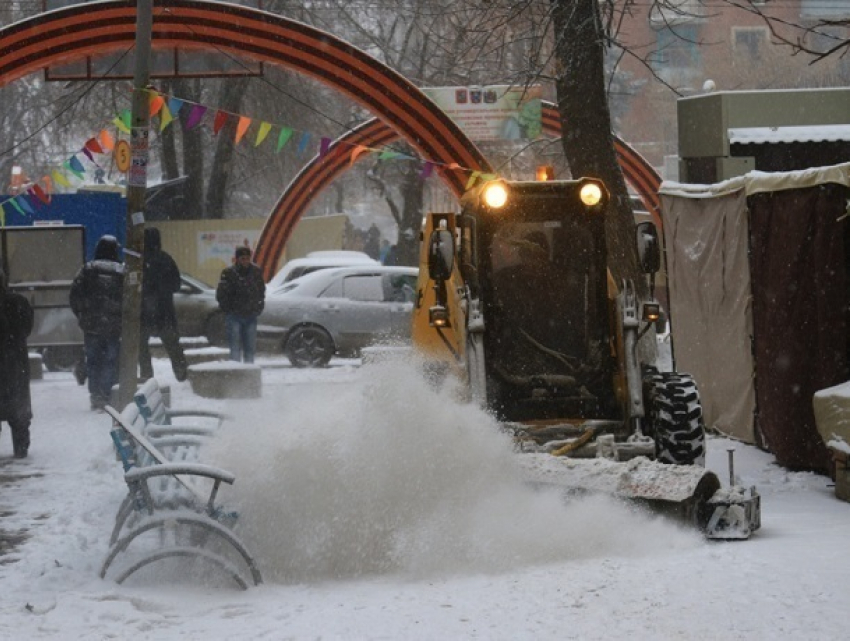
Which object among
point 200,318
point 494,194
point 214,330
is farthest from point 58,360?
point 494,194

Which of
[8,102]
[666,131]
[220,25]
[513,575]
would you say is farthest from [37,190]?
[666,131]

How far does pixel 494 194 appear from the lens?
10.1m

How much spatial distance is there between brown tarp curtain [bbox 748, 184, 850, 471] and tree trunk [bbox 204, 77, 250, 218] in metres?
22.9

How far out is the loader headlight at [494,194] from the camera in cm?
1009

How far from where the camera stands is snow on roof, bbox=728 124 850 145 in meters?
19.5

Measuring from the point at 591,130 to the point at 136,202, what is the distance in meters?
4.77

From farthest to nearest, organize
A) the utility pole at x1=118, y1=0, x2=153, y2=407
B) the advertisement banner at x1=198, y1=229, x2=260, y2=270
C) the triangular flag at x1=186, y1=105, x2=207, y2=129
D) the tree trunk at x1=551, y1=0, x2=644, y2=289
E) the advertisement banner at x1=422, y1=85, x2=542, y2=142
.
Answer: the advertisement banner at x1=198, y1=229, x2=260, y2=270, the advertisement banner at x1=422, y1=85, x2=542, y2=142, the triangular flag at x1=186, y1=105, x2=207, y2=129, the tree trunk at x1=551, y1=0, x2=644, y2=289, the utility pole at x1=118, y1=0, x2=153, y2=407

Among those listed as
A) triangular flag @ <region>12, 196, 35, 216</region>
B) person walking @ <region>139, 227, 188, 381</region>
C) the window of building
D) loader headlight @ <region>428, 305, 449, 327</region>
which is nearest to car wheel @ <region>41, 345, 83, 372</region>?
triangular flag @ <region>12, 196, 35, 216</region>

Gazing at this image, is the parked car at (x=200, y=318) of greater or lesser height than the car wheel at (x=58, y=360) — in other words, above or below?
above

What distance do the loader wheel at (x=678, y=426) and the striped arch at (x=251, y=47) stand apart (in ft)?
40.4

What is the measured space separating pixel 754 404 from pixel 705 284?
164cm

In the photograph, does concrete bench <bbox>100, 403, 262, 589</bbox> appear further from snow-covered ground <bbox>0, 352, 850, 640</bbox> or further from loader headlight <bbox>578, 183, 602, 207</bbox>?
loader headlight <bbox>578, 183, 602, 207</bbox>

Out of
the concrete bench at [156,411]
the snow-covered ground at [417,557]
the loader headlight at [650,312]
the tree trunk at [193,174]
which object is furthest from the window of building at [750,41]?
the snow-covered ground at [417,557]

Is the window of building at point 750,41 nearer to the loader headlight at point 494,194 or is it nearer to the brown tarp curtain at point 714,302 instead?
the brown tarp curtain at point 714,302
